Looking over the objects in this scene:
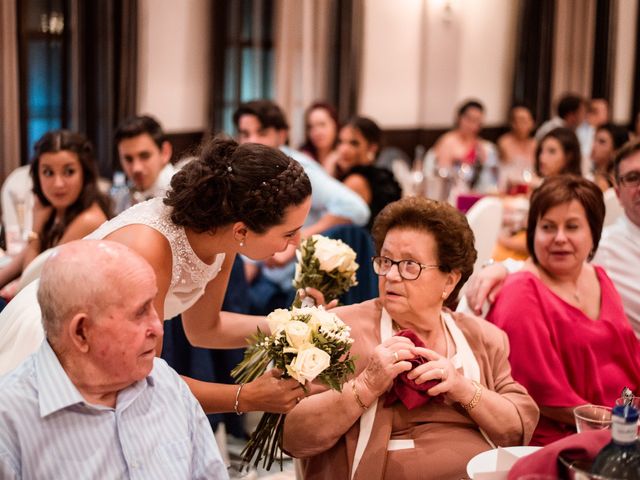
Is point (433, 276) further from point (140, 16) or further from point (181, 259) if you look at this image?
point (140, 16)

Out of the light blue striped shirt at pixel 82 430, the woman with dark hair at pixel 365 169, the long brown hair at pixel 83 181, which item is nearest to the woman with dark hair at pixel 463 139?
the woman with dark hair at pixel 365 169

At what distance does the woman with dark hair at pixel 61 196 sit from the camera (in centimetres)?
432

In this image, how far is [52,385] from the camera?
1.84 meters

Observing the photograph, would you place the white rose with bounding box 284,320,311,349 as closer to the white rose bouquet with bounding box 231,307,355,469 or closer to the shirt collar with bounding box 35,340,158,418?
the white rose bouquet with bounding box 231,307,355,469

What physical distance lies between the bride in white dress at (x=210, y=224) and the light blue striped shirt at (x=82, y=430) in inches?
13.1

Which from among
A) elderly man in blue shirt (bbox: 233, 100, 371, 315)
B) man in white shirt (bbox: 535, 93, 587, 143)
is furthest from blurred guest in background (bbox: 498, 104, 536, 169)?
elderly man in blue shirt (bbox: 233, 100, 371, 315)

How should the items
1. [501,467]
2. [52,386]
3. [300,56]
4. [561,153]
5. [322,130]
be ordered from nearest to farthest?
[52,386], [501,467], [561,153], [322,130], [300,56]

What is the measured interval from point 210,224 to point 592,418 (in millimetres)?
1052

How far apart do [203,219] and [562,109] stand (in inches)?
335

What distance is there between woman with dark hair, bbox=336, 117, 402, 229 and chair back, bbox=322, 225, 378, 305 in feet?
3.81

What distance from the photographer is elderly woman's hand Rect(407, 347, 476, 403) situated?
7.75ft

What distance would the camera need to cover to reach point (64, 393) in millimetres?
1841

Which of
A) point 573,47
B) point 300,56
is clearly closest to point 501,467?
point 300,56

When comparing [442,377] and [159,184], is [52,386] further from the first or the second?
[159,184]
